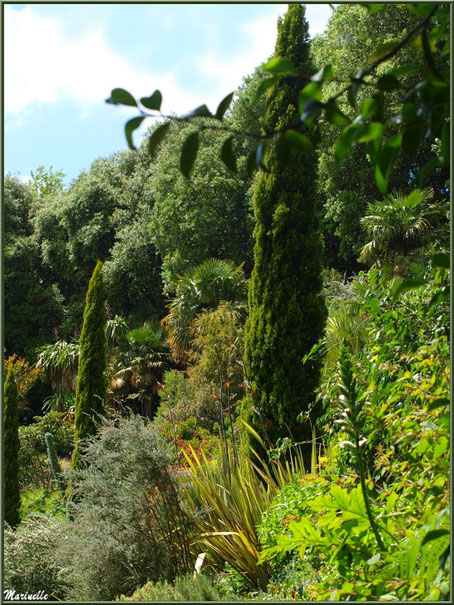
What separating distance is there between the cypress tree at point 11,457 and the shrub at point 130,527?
14.1ft

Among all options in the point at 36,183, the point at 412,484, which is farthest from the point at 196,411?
the point at 36,183

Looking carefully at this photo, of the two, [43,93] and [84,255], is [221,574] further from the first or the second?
[84,255]

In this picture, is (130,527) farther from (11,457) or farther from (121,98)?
(11,457)

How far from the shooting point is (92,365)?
9.52m

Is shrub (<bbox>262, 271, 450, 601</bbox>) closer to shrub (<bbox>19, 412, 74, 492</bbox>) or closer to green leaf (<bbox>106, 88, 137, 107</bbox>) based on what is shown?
green leaf (<bbox>106, 88, 137, 107</bbox>)

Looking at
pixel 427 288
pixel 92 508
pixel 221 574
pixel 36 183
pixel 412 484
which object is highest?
pixel 36 183

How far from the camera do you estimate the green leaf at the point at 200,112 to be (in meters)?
1.07

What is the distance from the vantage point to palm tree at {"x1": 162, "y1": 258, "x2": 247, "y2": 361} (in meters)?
14.0

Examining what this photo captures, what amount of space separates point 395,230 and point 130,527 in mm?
10540

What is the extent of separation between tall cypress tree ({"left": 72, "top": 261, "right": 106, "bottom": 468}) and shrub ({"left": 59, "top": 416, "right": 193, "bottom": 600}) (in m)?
4.80

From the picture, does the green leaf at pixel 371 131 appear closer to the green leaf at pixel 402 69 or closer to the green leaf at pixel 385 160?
the green leaf at pixel 385 160

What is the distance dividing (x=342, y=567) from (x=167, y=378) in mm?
10624

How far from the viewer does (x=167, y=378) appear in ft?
40.8

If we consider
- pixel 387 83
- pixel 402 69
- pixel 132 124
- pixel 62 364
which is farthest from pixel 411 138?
pixel 62 364
